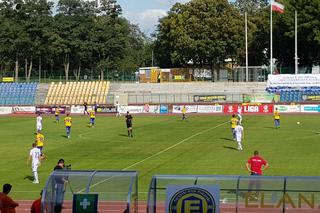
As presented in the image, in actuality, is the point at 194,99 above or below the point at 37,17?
below

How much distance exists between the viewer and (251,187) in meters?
14.2

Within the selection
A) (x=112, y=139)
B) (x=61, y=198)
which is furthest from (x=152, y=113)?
(x=61, y=198)

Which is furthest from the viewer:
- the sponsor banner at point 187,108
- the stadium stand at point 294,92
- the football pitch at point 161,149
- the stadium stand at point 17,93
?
the stadium stand at point 17,93

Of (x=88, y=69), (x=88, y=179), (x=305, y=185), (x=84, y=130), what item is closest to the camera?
(x=305, y=185)

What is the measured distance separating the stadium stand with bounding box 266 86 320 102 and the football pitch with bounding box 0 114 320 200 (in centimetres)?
2357

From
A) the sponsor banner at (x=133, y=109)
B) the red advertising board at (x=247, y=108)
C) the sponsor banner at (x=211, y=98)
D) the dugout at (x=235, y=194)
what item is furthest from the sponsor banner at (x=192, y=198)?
the sponsor banner at (x=211, y=98)

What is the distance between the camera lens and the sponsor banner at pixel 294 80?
286 ft

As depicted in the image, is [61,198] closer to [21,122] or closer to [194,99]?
[21,122]

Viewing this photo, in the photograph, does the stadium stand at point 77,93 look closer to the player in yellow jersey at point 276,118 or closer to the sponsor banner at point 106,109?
the sponsor banner at point 106,109

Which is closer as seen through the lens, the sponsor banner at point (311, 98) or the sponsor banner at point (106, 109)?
the sponsor banner at point (106, 109)

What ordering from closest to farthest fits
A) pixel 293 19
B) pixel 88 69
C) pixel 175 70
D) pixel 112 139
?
pixel 112 139
pixel 293 19
pixel 175 70
pixel 88 69

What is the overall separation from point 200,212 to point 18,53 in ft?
322

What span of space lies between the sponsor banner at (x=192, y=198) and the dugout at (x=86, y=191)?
0.95m

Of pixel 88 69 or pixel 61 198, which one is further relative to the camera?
pixel 88 69
